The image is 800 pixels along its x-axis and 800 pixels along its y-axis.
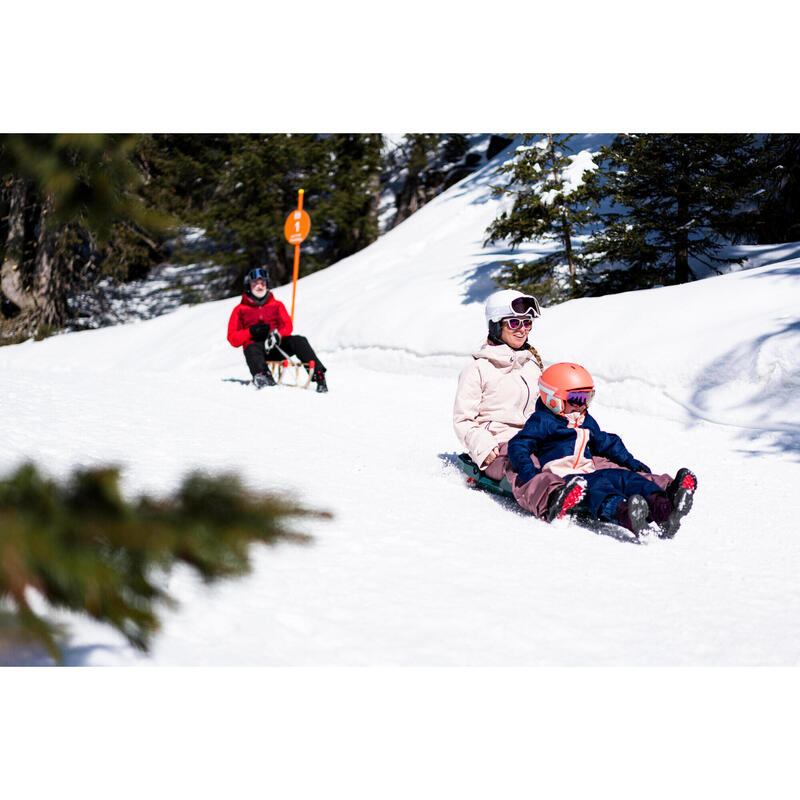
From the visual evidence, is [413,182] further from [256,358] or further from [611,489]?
[611,489]

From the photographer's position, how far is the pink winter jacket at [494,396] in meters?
4.99

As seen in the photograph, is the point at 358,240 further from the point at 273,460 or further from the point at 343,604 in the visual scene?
the point at 343,604

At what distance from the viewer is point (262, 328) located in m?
9.20

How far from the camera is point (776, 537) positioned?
4375mm

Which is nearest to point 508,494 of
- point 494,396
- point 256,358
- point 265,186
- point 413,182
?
point 494,396

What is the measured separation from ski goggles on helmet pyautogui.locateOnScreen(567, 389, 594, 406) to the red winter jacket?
554 centimetres

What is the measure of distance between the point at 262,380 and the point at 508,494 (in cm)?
458

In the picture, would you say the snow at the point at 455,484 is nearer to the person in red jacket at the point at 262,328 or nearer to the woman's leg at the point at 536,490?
the woman's leg at the point at 536,490

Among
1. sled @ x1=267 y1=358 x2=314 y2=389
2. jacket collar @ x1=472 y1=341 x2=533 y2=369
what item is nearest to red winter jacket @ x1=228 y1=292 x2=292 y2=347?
sled @ x1=267 y1=358 x2=314 y2=389

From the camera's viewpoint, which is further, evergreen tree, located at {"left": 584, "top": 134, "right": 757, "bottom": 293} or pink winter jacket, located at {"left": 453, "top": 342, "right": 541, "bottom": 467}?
evergreen tree, located at {"left": 584, "top": 134, "right": 757, "bottom": 293}

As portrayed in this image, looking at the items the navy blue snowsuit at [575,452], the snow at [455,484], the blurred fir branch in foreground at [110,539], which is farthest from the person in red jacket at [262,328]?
the blurred fir branch in foreground at [110,539]

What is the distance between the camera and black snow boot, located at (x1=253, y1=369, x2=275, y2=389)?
338 inches

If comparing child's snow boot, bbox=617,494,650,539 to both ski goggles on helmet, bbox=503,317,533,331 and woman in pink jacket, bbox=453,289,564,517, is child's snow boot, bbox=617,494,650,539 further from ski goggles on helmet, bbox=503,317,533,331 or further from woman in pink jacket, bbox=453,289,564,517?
ski goggles on helmet, bbox=503,317,533,331

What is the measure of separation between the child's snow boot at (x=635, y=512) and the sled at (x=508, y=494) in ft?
0.70
